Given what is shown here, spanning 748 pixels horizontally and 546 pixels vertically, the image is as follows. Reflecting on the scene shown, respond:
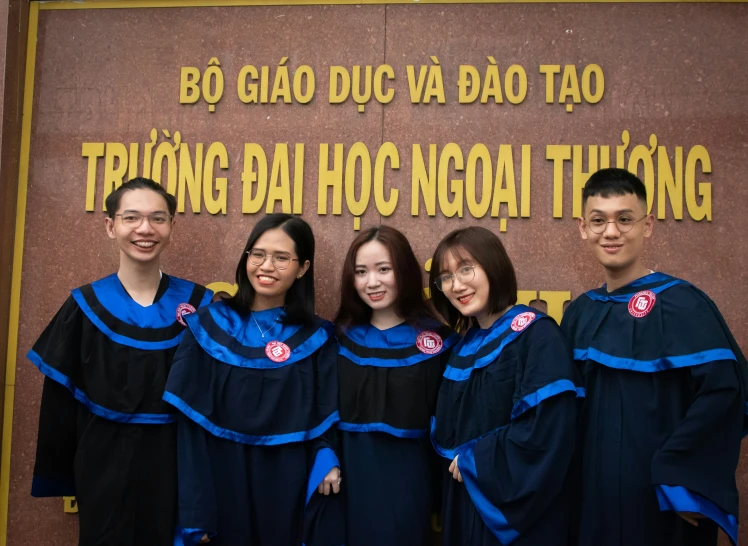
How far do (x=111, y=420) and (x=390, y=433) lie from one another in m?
1.12

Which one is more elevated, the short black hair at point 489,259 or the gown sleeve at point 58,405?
the short black hair at point 489,259

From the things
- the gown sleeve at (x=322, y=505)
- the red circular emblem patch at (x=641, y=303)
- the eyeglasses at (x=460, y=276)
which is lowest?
the gown sleeve at (x=322, y=505)

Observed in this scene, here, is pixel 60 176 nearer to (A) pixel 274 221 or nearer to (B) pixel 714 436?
Answer: (A) pixel 274 221

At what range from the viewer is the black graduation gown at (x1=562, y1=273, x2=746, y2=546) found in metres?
2.27

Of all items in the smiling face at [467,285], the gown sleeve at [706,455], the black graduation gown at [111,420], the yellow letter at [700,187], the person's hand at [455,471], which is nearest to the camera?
the gown sleeve at [706,455]

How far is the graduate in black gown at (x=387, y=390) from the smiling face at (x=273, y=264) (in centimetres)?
23

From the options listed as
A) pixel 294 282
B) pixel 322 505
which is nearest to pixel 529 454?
pixel 322 505

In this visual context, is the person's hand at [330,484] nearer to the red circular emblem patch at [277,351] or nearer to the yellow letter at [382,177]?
the red circular emblem patch at [277,351]

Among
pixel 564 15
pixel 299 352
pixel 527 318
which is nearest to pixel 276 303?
pixel 299 352

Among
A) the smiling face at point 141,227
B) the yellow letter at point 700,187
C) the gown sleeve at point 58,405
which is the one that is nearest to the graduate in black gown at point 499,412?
the smiling face at point 141,227

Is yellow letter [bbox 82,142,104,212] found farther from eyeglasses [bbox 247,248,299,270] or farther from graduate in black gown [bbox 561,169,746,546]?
graduate in black gown [bbox 561,169,746,546]

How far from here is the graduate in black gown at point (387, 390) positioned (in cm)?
260

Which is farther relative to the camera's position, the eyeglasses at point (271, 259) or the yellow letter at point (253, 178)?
Result: the yellow letter at point (253, 178)

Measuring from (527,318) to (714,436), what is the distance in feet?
2.37
